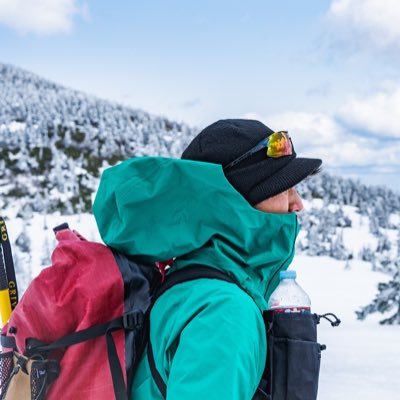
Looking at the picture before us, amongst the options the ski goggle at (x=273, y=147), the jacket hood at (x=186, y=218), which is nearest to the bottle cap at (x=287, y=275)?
the jacket hood at (x=186, y=218)

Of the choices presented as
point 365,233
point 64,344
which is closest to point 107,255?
point 64,344

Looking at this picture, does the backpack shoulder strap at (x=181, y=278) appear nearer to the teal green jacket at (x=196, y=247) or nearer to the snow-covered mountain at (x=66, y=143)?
the teal green jacket at (x=196, y=247)

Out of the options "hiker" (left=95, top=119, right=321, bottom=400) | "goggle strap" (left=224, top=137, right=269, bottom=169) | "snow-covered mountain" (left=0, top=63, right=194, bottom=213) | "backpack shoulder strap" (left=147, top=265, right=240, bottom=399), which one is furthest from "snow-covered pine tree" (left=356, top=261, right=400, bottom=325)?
"snow-covered mountain" (left=0, top=63, right=194, bottom=213)

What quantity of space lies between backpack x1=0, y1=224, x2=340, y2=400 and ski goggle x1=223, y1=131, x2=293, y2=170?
385mm

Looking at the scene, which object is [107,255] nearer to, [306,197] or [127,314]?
[127,314]

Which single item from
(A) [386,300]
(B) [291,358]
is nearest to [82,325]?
(B) [291,358]

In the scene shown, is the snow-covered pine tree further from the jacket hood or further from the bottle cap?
the jacket hood

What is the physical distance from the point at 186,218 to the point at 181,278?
0.17 meters

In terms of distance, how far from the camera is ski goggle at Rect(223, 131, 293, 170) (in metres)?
1.63

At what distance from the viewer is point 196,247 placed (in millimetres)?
1442

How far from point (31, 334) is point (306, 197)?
1512cm

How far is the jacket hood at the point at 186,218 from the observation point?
1457mm

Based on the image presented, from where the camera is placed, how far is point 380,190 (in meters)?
17.3

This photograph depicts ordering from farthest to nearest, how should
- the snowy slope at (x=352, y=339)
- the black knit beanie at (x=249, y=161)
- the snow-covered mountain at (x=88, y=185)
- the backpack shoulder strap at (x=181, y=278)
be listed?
the snow-covered mountain at (x=88, y=185) < the snowy slope at (x=352, y=339) < the black knit beanie at (x=249, y=161) < the backpack shoulder strap at (x=181, y=278)
